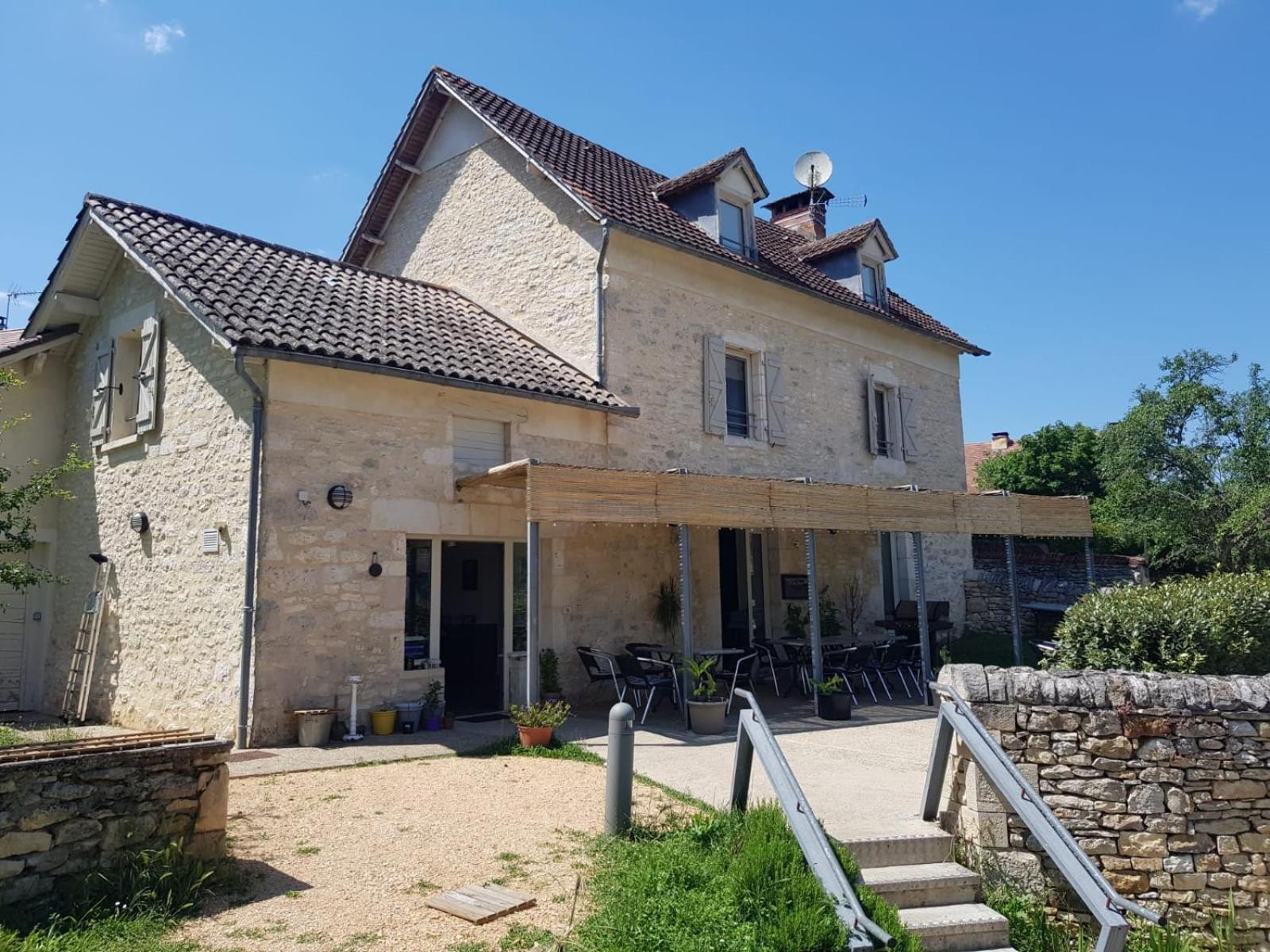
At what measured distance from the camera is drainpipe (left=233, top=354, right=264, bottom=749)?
25.7 feet

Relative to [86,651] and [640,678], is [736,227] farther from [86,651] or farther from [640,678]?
[86,651]

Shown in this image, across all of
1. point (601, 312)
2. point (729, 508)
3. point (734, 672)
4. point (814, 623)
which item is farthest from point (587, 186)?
point (734, 672)

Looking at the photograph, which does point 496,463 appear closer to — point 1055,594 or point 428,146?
point 428,146

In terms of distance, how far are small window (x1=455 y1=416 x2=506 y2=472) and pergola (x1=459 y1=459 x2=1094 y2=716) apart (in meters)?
0.31

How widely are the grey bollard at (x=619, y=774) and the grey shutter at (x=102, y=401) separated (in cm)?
872

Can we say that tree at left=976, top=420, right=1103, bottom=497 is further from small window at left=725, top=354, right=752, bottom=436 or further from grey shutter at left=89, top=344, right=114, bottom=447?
grey shutter at left=89, top=344, right=114, bottom=447

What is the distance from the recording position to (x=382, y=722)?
8.42 m

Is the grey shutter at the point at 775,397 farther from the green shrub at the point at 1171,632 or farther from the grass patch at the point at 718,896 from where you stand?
the grass patch at the point at 718,896

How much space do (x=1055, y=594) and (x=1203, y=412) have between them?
4.23m

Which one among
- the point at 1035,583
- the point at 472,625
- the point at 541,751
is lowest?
the point at 541,751

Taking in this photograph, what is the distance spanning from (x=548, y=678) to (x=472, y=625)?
4.12 feet

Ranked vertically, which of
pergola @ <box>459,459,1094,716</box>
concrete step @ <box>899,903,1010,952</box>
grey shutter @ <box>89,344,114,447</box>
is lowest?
concrete step @ <box>899,903,1010,952</box>

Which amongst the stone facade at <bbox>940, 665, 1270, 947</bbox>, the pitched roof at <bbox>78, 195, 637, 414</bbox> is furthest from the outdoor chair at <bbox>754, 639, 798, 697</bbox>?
the stone facade at <bbox>940, 665, 1270, 947</bbox>

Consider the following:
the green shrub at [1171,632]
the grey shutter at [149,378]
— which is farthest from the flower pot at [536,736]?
the grey shutter at [149,378]
